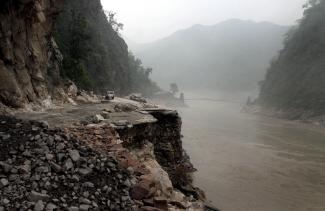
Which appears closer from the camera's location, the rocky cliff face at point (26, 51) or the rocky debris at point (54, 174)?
the rocky debris at point (54, 174)

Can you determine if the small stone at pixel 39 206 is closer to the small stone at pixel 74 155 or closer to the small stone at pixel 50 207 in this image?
the small stone at pixel 50 207

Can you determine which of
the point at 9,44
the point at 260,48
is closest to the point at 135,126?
the point at 9,44

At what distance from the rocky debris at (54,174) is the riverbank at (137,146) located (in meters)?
0.07

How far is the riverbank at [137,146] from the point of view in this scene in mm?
9422

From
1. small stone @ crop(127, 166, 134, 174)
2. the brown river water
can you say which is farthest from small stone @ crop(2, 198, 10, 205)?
the brown river water

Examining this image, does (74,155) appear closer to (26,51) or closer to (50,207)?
(50,207)

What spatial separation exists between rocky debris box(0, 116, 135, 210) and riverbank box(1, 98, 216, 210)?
2.9 inches

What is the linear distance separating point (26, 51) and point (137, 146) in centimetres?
675

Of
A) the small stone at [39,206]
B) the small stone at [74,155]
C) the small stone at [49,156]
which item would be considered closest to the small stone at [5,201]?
the small stone at [39,206]

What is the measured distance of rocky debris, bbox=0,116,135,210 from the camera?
7992 mm

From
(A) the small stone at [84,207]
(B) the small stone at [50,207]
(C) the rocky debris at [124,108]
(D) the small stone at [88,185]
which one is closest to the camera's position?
(B) the small stone at [50,207]

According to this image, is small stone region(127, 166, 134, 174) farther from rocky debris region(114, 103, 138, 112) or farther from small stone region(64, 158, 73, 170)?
rocky debris region(114, 103, 138, 112)

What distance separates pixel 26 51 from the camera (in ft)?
55.6

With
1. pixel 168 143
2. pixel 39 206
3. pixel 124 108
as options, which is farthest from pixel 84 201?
pixel 168 143
